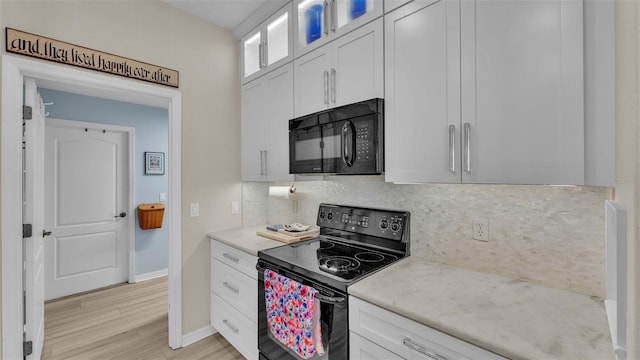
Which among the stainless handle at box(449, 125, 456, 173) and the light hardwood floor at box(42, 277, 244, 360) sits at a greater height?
the stainless handle at box(449, 125, 456, 173)

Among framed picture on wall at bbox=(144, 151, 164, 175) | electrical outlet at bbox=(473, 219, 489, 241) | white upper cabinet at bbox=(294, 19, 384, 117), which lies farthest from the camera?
framed picture on wall at bbox=(144, 151, 164, 175)

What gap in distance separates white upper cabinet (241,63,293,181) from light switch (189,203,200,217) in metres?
0.47

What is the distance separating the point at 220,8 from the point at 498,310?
2712 millimetres

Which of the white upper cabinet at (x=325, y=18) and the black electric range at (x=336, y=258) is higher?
the white upper cabinet at (x=325, y=18)

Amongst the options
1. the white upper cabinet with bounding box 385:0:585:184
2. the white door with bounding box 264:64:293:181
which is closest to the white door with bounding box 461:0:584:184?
the white upper cabinet with bounding box 385:0:585:184

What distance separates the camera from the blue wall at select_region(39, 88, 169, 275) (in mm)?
3469

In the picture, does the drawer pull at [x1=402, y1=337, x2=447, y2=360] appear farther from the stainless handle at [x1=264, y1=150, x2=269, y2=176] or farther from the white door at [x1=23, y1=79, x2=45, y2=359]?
the white door at [x1=23, y1=79, x2=45, y2=359]

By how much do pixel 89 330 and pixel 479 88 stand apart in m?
3.56

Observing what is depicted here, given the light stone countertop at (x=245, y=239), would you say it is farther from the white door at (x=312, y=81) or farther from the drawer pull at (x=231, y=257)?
the white door at (x=312, y=81)

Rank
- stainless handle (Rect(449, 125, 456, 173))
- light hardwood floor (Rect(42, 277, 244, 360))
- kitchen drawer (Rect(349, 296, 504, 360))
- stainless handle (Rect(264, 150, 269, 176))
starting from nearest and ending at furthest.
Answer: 1. kitchen drawer (Rect(349, 296, 504, 360))
2. stainless handle (Rect(449, 125, 456, 173))
3. light hardwood floor (Rect(42, 277, 244, 360))
4. stainless handle (Rect(264, 150, 269, 176))

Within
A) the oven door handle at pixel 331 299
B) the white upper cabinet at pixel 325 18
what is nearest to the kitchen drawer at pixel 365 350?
the oven door handle at pixel 331 299

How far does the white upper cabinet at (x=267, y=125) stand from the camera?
7.07 ft

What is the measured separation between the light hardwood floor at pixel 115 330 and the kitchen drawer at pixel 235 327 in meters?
0.15

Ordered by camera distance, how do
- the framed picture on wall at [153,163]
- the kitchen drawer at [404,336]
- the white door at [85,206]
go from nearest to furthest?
the kitchen drawer at [404,336] < the white door at [85,206] < the framed picture on wall at [153,163]
